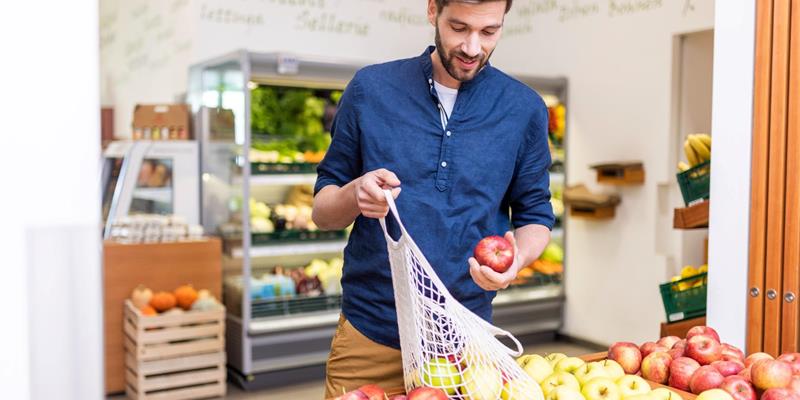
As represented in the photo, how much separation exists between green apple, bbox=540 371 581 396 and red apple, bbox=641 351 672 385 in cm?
35

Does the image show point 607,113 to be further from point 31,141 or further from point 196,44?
point 31,141

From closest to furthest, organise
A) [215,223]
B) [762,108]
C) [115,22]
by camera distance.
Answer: [762,108] < [215,223] < [115,22]

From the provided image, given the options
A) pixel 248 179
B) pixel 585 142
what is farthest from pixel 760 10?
pixel 585 142

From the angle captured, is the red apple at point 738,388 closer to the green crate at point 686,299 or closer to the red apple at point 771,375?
the red apple at point 771,375

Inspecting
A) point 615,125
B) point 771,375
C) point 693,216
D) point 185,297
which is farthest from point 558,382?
point 615,125

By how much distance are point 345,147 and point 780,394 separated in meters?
1.22

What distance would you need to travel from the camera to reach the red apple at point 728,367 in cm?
191

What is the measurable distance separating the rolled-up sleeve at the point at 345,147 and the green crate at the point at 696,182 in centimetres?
163

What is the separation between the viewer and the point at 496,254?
1724 mm

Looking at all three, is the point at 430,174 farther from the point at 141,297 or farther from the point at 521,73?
the point at 521,73

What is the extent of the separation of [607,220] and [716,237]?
132 inches

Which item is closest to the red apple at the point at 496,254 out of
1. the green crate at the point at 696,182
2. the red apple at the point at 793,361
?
the red apple at the point at 793,361

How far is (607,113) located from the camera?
5.86 meters

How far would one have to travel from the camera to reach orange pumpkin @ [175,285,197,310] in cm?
484
